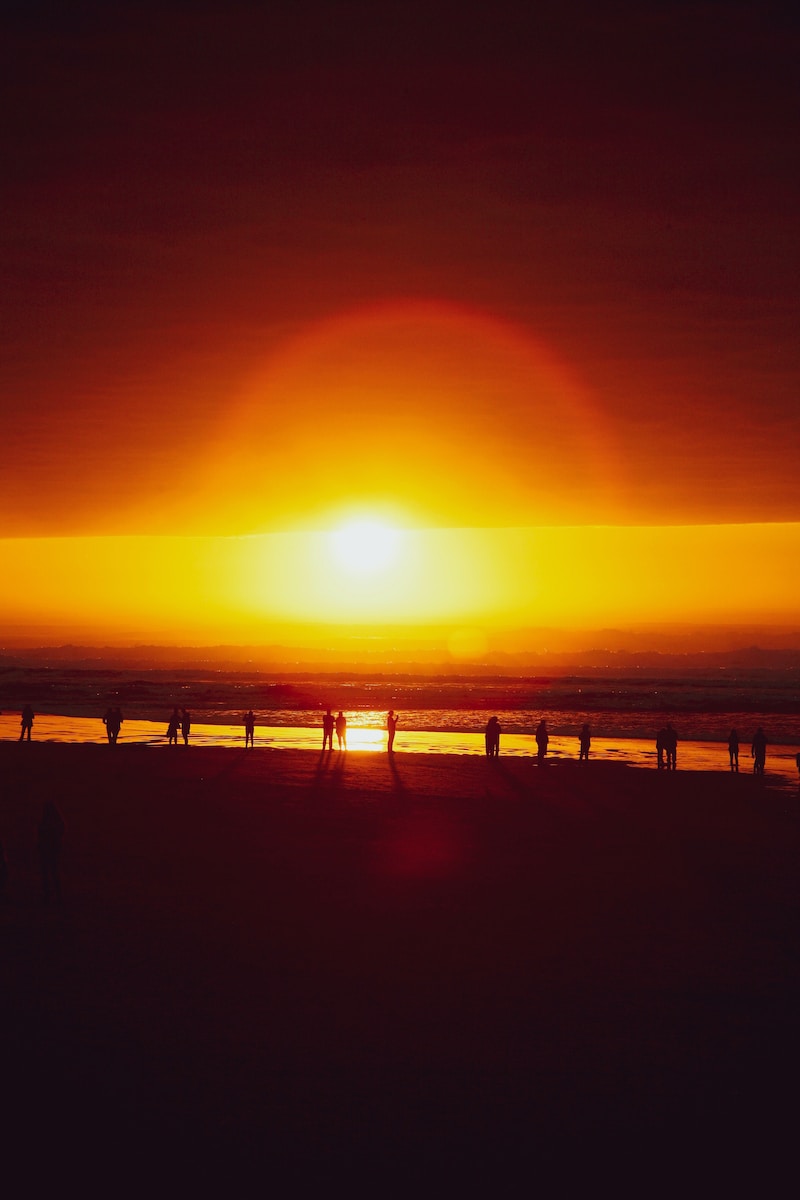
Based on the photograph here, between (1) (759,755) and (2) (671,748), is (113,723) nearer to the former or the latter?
(2) (671,748)

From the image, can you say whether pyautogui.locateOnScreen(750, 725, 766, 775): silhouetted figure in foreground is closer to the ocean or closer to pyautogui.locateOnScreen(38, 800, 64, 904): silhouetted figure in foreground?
the ocean

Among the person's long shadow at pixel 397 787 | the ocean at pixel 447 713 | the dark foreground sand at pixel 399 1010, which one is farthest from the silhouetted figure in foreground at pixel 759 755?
the dark foreground sand at pixel 399 1010

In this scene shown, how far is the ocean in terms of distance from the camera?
49.3 m

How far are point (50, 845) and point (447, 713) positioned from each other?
61.5 metres

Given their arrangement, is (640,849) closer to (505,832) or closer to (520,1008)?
(505,832)

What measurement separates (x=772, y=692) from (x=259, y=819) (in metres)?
102

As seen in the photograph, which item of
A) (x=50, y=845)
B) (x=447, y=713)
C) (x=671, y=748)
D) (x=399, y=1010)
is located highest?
(x=447, y=713)

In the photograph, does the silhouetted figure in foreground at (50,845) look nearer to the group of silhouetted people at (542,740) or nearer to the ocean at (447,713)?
the group of silhouetted people at (542,740)

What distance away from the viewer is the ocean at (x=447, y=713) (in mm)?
49281

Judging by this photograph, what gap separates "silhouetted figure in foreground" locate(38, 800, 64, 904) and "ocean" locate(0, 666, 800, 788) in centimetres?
2613

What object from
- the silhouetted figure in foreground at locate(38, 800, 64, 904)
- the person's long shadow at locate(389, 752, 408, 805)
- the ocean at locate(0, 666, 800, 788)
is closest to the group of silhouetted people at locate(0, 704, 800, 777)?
the ocean at locate(0, 666, 800, 788)

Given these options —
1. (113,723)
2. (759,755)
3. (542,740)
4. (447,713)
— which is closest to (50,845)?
(542,740)

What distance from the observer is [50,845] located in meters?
15.7

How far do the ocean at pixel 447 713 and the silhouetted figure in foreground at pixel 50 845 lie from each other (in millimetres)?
26129
